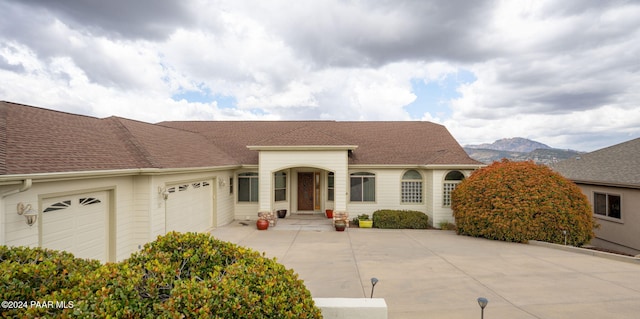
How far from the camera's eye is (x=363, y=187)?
16438 millimetres

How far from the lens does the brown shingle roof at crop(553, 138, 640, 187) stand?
13078 mm

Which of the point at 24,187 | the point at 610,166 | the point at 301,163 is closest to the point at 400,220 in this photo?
the point at 301,163

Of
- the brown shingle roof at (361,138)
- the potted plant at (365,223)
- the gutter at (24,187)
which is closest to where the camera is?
the gutter at (24,187)

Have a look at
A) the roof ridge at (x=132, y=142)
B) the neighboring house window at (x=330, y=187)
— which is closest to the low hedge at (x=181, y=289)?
the roof ridge at (x=132, y=142)

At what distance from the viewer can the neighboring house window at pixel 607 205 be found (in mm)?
13336

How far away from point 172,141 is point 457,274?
12.6m

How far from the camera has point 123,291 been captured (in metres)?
3.06

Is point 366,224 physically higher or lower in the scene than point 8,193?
lower

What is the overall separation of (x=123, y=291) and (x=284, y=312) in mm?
1736

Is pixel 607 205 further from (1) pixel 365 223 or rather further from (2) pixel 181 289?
(2) pixel 181 289

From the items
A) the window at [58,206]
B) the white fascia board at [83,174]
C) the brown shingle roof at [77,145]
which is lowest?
the window at [58,206]

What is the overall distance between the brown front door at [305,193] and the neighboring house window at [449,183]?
7.51m

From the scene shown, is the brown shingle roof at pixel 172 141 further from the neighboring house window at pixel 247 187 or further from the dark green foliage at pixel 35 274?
the dark green foliage at pixel 35 274

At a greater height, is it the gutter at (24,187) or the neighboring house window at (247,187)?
the gutter at (24,187)
